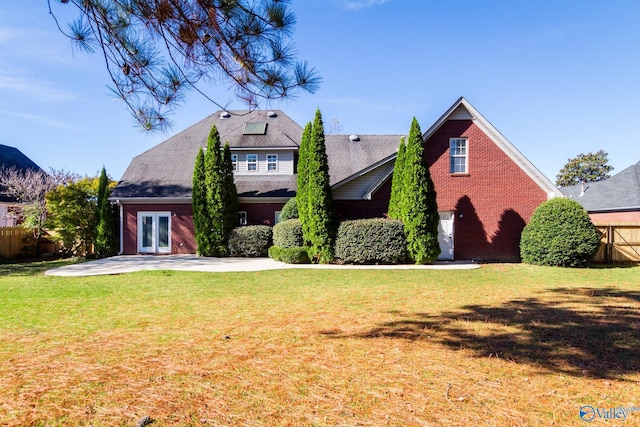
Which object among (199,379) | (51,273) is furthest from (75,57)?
(51,273)

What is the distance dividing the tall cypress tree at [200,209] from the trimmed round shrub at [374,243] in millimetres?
7031

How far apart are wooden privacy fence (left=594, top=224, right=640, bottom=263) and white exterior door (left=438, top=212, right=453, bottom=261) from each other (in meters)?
6.32

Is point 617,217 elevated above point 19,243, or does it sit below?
above

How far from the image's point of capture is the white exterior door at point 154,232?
1992 cm

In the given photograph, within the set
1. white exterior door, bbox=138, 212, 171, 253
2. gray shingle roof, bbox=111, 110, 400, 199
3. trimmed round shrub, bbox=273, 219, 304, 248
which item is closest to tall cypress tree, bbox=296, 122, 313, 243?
trimmed round shrub, bbox=273, 219, 304, 248

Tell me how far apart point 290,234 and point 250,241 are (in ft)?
8.64

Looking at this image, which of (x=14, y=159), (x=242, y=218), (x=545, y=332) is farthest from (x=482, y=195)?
(x=14, y=159)

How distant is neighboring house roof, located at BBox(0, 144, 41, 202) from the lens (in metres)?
29.0

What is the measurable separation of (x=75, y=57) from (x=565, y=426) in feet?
22.8

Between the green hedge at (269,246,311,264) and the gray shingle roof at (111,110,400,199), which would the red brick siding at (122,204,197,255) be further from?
the green hedge at (269,246,311,264)

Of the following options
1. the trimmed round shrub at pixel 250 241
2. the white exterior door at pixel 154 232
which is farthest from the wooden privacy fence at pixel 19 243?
the trimmed round shrub at pixel 250 241

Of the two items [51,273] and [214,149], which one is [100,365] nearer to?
[51,273]

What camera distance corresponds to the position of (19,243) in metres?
20.2

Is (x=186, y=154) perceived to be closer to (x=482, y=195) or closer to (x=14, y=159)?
(x=482, y=195)
